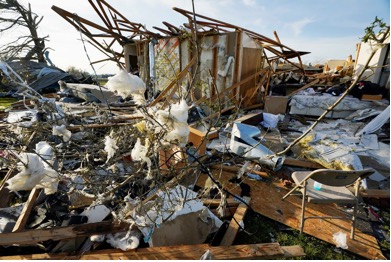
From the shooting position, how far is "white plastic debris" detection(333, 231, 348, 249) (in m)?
2.47

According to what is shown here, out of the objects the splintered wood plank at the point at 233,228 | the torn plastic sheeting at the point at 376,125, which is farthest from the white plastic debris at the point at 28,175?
the torn plastic sheeting at the point at 376,125

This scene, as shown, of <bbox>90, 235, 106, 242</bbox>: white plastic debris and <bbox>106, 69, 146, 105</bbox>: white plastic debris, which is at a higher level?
<bbox>106, 69, 146, 105</bbox>: white plastic debris

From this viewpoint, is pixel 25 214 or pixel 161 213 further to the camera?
pixel 25 214

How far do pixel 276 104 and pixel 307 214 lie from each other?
477 centimetres

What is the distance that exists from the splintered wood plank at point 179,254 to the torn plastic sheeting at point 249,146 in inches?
71.4

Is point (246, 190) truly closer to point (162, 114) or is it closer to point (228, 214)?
point (228, 214)

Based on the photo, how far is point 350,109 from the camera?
662cm

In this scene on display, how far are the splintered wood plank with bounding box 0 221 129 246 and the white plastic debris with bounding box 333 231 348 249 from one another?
2690mm

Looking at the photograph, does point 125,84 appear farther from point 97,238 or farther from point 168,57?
point 168,57

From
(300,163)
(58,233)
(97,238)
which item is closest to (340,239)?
(300,163)

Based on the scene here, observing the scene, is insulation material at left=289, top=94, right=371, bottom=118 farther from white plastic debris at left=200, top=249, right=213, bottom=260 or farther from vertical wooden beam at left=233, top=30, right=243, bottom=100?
white plastic debris at left=200, top=249, right=213, bottom=260

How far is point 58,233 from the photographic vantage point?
227 cm

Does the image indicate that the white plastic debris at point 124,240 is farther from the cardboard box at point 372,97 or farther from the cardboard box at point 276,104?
the cardboard box at point 372,97

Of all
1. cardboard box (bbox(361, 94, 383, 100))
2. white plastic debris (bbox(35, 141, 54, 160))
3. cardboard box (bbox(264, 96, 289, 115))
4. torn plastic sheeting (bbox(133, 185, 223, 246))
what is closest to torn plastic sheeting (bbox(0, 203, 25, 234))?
white plastic debris (bbox(35, 141, 54, 160))
